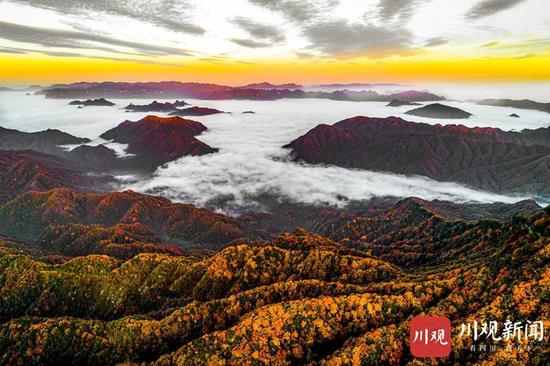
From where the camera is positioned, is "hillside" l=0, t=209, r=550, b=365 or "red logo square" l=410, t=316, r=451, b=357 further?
"hillside" l=0, t=209, r=550, b=365

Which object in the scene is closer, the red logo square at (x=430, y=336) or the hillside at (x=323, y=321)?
the red logo square at (x=430, y=336)

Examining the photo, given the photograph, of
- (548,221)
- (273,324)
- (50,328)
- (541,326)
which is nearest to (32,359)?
(50,328)

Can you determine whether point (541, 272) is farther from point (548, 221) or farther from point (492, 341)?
point (548, 221)

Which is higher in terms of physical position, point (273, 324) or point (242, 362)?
point (273, 324)

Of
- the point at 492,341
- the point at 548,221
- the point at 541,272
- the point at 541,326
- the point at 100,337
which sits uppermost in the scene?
the point at 548,221

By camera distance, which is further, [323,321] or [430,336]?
[323,321]

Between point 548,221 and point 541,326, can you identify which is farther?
point 548,221

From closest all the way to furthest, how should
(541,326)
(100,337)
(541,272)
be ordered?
(541,326) < (541,272) < (100,337)

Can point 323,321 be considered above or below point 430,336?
below
